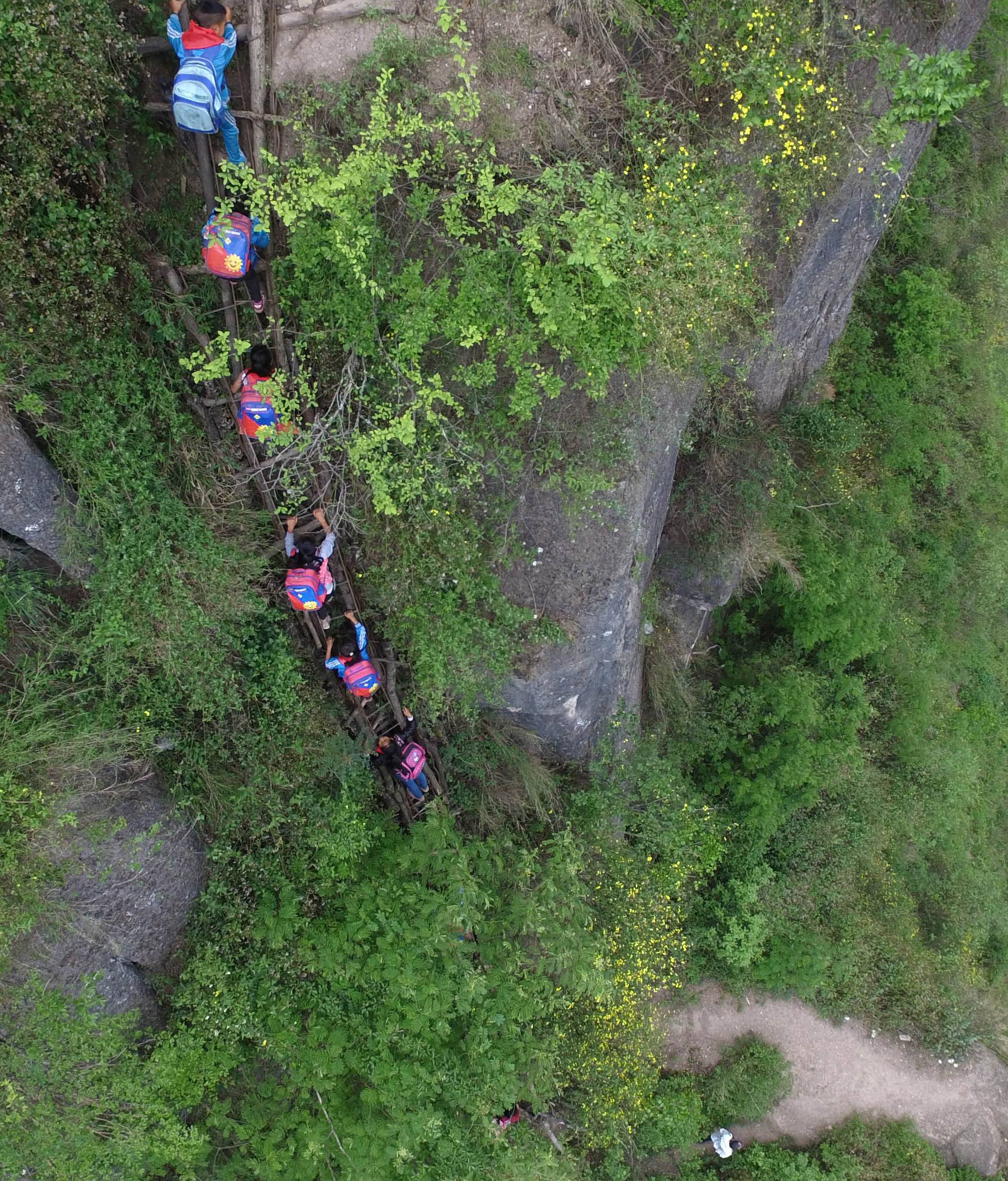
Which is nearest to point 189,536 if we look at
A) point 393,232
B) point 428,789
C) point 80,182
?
point 80,182

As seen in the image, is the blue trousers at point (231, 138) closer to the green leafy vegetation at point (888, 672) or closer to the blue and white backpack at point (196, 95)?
the blue and white backpack at point (196, 95)

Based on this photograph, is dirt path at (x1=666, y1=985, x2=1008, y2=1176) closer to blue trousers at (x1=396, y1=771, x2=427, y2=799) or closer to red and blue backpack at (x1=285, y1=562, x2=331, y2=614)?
blue trousers at (x1=396, y1=771, x2=427, y2=799)

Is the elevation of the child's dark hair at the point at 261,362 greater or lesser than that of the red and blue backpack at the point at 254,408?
greater

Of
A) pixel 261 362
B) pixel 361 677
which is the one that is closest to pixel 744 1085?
pixel 361 677

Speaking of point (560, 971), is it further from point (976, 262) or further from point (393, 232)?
point (976, 262)

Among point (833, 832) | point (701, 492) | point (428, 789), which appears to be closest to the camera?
point (428, 789)

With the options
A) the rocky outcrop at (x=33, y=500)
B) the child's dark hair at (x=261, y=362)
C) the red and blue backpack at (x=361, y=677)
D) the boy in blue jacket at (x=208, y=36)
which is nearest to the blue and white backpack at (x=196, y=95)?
the boy in blue jacket at (x=208, y=36)

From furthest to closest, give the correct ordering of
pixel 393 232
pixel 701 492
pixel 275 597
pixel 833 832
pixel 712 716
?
pixel 833 832 < pixel 712 716 < pixel 701 492 < pixel 275 597 < pixel 393 232
